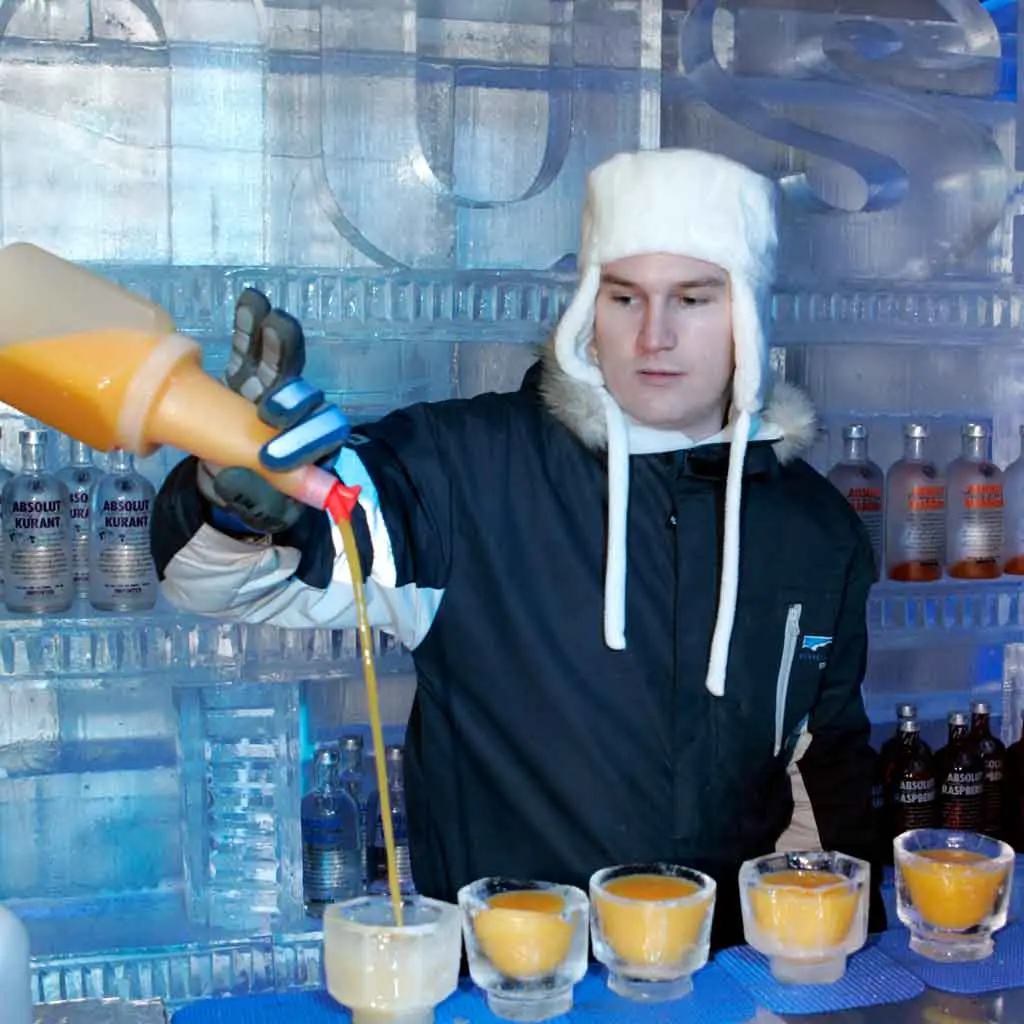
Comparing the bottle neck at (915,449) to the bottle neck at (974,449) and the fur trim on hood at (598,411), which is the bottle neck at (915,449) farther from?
the fur trim on hood at (598,411)

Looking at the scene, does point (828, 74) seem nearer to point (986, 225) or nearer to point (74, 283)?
point (986, 225)

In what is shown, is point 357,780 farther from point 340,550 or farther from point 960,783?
point 960,783

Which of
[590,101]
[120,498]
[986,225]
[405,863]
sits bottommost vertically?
[405,863]

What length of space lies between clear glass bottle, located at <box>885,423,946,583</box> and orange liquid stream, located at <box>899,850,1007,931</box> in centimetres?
135

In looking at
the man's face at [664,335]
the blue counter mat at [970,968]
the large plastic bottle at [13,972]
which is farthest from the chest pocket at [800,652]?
the large plastic bottle at [13,972]

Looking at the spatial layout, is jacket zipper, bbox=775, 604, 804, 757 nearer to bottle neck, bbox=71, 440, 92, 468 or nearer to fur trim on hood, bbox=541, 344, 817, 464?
fur trim on hood, bbox=541, 344, 817, 464

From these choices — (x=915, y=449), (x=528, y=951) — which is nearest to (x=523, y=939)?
(x=528, y=951)

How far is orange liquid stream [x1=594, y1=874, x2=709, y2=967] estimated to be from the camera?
1554 mm

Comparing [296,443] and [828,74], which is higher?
[828,74]

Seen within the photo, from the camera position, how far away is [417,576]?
2.25 metres

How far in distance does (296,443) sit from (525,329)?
1247mm

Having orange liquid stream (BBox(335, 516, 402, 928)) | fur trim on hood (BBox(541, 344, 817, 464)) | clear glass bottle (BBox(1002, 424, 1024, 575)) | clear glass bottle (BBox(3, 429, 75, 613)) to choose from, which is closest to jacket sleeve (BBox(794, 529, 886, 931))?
fur trim on hood (BBox(541, 344, 817, 464))

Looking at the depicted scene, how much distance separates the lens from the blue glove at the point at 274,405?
1523 mm

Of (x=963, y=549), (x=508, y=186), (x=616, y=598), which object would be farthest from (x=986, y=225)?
(x=616, y=598)
